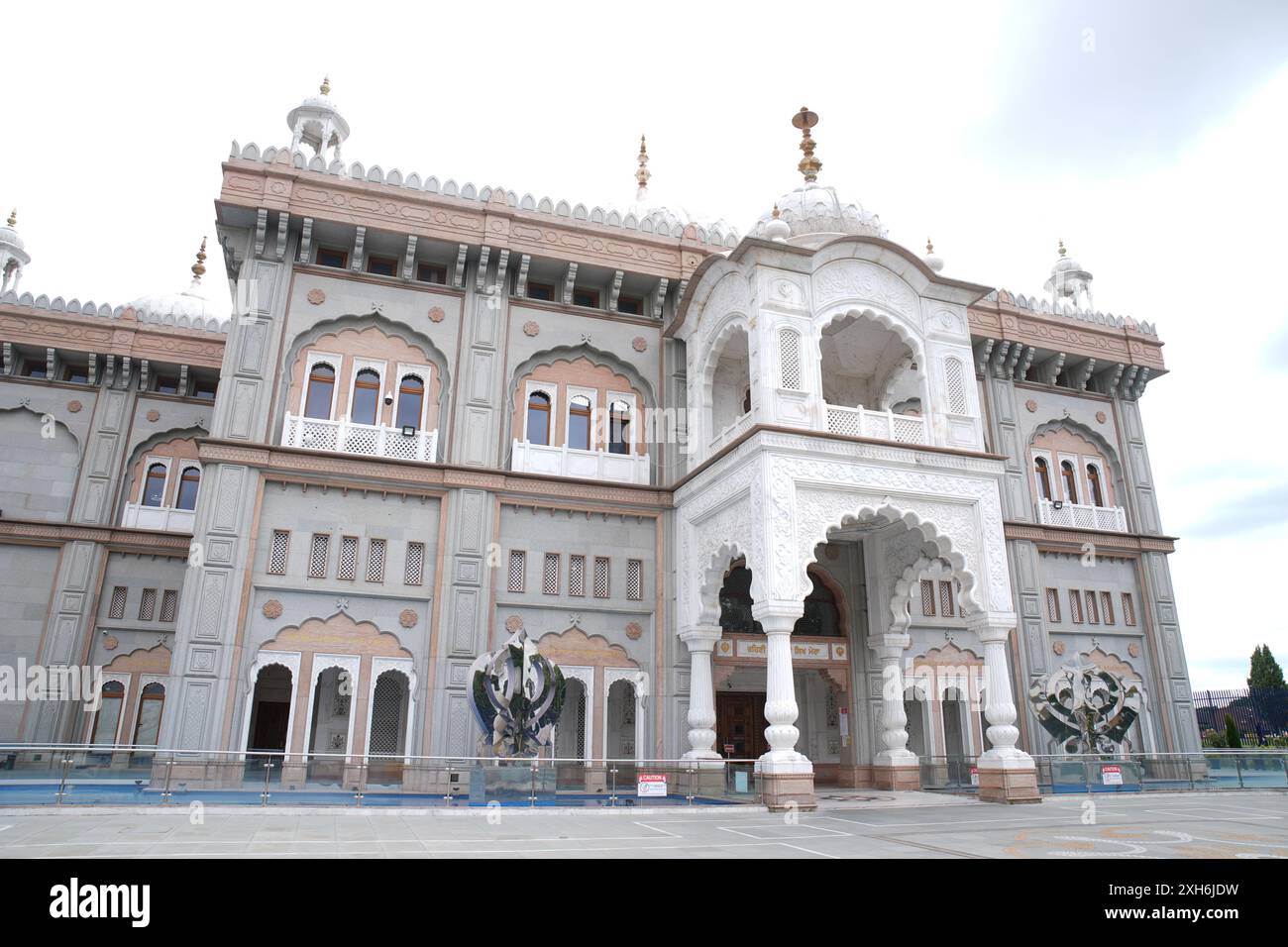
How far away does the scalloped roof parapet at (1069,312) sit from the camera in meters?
23.7

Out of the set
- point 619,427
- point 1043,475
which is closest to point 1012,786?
point 619,427

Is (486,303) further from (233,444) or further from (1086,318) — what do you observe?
(1086,318)

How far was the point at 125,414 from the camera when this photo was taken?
72.9 feet

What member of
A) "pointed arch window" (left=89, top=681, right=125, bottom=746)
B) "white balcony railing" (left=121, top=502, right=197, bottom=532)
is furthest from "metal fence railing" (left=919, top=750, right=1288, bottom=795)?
"white balcony railing" (left=121, top=502, right=197, bottom=532)

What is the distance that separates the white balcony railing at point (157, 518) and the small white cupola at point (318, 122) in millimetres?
9842

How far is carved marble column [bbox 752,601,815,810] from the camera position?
13703mm

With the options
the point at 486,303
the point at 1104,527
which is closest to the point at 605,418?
the point at 486,303

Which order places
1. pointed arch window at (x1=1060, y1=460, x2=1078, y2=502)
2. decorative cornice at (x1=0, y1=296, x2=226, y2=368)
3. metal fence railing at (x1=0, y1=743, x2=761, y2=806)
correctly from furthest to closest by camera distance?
pointed arch window at (x1=1060, y1=460, x2=1078, y2=502) → decorative cornice at (x1=0, y1=296, x2=226, y2=368) → metal fence railing at (x1=0, y1=743, x2=761, y2=806)

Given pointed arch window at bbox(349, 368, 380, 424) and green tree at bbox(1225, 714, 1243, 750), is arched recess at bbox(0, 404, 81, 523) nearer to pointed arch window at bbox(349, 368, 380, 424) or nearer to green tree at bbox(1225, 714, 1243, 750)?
pointed arch window at bbox(349, 368, 380, 424)

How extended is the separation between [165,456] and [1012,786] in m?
21.6

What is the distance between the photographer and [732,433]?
17312 millimetres

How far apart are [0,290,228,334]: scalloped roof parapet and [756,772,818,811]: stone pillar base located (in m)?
18.6
